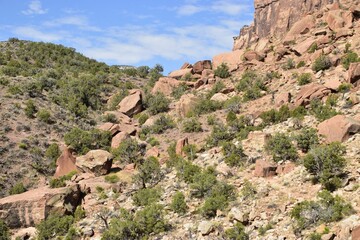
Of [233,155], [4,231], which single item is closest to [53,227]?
[4,231]

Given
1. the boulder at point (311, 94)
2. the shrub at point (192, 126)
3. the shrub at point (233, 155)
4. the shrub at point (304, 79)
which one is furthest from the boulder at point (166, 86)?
the shrub at point (233, 155)

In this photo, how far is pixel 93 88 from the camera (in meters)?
58.9

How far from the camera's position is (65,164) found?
121ft

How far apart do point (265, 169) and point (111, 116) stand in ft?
94.1

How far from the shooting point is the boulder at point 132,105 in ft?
172

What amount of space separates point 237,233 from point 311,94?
18769 millimetres

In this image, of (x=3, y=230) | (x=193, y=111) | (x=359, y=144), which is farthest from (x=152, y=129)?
(x=359, y=144)

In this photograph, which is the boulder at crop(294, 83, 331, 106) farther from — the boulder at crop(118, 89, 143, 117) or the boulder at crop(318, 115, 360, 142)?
the boulder at crop(118, 89, 143, 117)

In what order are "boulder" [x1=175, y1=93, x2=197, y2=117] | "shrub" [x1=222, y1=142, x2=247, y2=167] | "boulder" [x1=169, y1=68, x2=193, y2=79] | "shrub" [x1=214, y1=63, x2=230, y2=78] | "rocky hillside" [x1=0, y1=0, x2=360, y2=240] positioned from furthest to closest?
"boulder" [x1=169, y1=68, x2=193, y2=79]
"shrub" [x1=214, y1=63, x2=230, y2=78]
"boulder" [x1=175, y1=93, x2=197, y2=117]
"shrub" [x1=222, y1=142, x2=247, y2=167]
"rocky hillside" [x1=0, y1=0, x2=360, y2=240]

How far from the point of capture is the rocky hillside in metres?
21.4

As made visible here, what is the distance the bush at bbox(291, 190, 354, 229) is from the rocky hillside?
6cm

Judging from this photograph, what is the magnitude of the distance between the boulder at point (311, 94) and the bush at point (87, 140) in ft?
64.6

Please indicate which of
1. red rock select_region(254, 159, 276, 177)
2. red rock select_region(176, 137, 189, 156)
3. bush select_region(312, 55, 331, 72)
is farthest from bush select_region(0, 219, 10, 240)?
bush select_region(312, 55, 331, 72)

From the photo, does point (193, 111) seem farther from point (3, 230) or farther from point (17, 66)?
point (17, 66)
